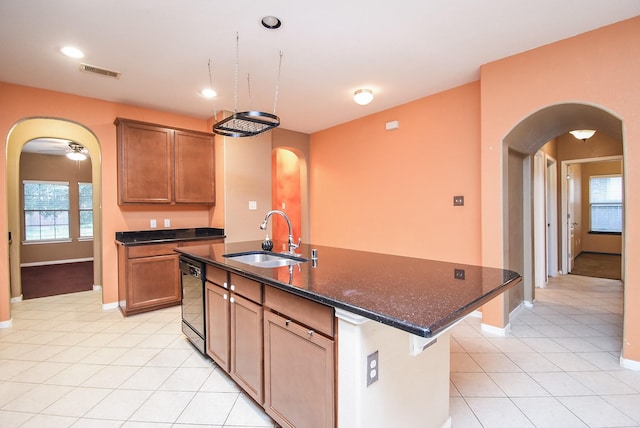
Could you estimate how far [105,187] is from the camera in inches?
147

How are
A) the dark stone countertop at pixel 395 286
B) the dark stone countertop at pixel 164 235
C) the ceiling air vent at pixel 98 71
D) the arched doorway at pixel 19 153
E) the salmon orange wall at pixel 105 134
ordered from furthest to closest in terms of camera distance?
the arched doorway at pixel 19 153 → the dark stone countertop at pixel 164 235 → the salmon orange wall at pixel 105 134 → the ceiling air vent at pixel 98 71 → the dark stone countertop at pixel 395 286

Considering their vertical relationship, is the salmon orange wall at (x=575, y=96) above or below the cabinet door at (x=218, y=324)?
above

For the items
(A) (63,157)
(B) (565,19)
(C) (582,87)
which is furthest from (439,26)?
(A) (63,157)

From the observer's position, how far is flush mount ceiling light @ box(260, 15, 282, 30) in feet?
7.16

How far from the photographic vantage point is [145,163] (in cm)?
385

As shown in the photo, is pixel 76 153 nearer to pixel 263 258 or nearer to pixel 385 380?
pixel 263 258

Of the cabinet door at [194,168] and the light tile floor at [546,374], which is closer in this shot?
the light tile floor at [546,374]

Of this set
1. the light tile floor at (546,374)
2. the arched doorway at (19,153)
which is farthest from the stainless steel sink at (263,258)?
the arched doorway at (19,153)

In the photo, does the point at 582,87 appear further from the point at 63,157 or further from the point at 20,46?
the point at 63,157

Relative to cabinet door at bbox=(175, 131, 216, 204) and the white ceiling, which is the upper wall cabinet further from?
the white ceiling

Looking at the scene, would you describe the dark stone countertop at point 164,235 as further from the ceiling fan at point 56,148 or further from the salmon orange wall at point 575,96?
the salmon orange wall at point 575,96

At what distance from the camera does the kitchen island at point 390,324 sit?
3.46ft

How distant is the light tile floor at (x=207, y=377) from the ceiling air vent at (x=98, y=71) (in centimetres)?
264

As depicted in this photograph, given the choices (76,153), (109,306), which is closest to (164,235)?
(109,306)
